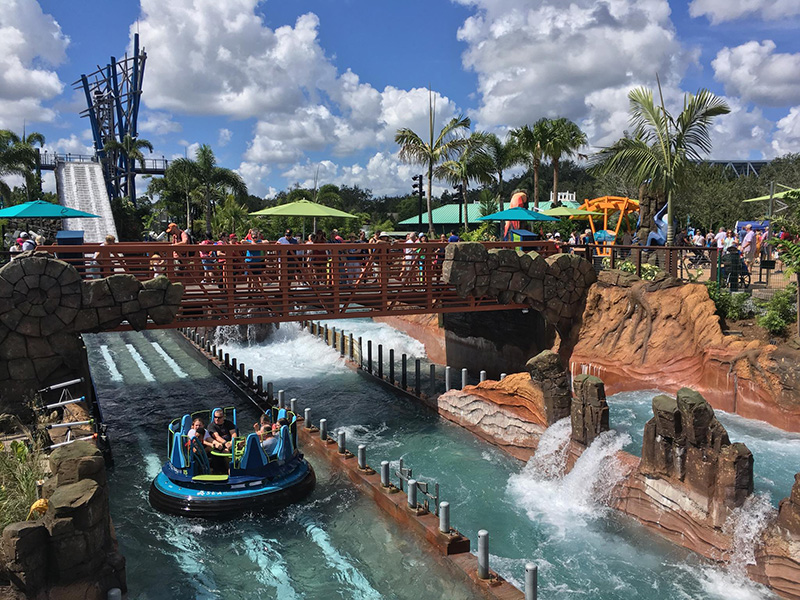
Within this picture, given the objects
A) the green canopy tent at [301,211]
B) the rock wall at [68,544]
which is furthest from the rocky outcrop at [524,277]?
the rock wall at [68,544]

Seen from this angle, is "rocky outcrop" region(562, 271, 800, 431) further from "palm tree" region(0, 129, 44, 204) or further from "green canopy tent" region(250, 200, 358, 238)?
"palm tree" region(0, 129, 44, 204)

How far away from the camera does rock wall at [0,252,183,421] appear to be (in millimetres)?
11602

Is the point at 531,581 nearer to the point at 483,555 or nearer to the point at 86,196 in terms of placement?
the point at 483,555

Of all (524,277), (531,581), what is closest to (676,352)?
(524,277)

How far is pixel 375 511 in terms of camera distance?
10.1 metres

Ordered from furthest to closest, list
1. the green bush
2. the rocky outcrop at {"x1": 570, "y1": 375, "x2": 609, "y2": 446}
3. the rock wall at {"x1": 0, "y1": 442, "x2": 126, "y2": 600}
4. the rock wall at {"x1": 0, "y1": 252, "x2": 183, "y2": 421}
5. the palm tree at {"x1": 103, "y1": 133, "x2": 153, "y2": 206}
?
the palm tree at {"x1": 103, "y1": 133, "x2": 153, "y2": 206} < the rock wall at {"x1": 0, "y1": 252, "x2": 183, "y2": 421} < the rocky outcrop at {"x1": 570, "y1": 375, "x2": 609, "y2": 446} < the green bush < the rock wall at {"x1": 0, "y1": 442, "x2": 126, "y2": 600}

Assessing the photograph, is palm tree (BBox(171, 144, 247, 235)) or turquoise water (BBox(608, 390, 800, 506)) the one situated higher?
palm tree (BBox(171, 144, 247, 235))

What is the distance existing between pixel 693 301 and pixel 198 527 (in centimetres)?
1195

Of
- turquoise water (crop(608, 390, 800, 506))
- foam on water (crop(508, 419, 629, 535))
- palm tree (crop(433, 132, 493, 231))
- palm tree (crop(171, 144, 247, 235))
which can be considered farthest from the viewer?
palm tree (crop(171, 144, 247, 235))

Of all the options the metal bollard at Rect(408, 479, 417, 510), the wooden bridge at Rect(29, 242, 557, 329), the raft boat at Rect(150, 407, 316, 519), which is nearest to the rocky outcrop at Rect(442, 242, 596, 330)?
the wooden bridge at Rect(29, 242, 557, 329)

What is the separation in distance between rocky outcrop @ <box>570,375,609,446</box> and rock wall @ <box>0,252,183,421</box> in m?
8.21

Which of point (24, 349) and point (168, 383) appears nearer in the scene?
point (24, 349)

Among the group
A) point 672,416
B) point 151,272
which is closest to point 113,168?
point 151,272

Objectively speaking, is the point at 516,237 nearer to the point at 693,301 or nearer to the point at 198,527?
the point at 693,301
